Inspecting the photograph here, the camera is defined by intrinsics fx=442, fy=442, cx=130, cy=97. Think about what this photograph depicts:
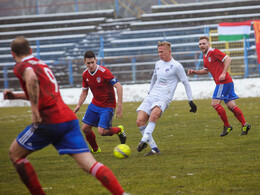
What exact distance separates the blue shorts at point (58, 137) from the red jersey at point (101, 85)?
3.63 m

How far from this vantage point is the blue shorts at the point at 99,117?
27.5ft

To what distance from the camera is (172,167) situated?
6531 millimetres

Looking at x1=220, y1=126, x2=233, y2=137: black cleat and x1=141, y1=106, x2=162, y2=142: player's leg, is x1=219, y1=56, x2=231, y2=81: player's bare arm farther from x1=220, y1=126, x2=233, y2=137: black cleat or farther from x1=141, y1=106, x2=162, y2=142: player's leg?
x1=141, y1=106, x2=162, y2=142: player's leg

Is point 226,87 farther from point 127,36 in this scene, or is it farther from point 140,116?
point 127,36

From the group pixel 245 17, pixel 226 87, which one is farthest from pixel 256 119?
pixel 245 17

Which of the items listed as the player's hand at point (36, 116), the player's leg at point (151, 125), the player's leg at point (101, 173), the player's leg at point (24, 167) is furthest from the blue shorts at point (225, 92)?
the player's hand at point (36, 116)

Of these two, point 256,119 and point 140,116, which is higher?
point 140,116

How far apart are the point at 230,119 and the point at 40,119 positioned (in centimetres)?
914

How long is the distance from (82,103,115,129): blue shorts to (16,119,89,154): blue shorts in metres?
3.70

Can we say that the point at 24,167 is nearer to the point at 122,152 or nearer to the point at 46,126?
the point at 46,126

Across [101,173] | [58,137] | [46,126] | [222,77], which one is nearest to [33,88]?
[46,126]

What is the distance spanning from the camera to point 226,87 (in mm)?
9820

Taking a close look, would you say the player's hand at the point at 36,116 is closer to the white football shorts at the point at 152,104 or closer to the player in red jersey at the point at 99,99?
the white football shorts at the point at 152,104

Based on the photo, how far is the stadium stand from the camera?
24062 millimetres
